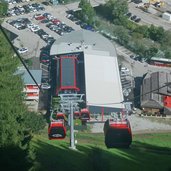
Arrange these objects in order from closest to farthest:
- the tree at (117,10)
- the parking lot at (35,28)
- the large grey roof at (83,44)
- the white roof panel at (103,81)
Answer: the white roof panel at (103,81) → the large grey roof at (83,44) → the parking lot at (35,28) → the tree at (117,10)

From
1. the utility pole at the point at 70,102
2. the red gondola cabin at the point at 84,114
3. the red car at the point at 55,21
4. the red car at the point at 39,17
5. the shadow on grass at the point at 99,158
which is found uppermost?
the red car at the point at 39,17

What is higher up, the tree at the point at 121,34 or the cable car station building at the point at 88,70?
the tree at the point at 121,34

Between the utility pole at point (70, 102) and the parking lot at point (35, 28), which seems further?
the parking lot at point (35, 28)

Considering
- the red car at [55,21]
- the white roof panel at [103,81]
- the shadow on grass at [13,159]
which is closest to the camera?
the shadow on grass at [13,159]

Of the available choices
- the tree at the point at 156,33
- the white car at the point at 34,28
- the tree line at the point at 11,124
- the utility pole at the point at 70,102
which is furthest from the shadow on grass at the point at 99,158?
the white car at the point at 34,28

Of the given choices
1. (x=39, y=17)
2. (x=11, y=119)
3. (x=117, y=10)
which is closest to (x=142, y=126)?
(x=11, y=119)

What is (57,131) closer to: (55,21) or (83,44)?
(83,44)

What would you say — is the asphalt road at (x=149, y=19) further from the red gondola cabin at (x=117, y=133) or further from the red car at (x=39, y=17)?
the red gondola cabin at (x=117, y=133)
